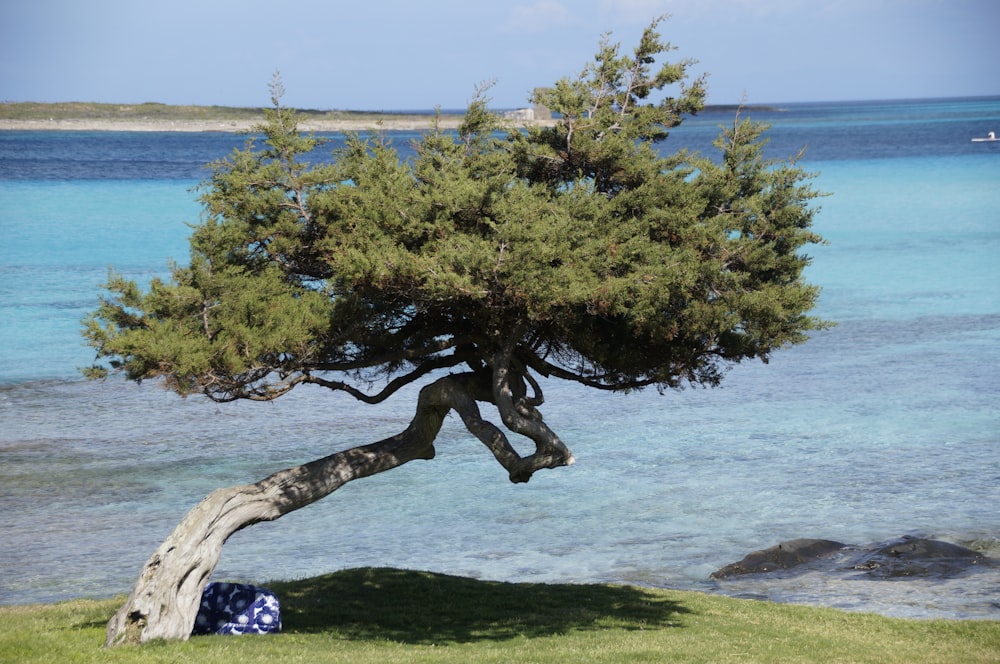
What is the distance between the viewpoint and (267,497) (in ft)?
41.7

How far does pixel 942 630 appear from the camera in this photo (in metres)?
14.7

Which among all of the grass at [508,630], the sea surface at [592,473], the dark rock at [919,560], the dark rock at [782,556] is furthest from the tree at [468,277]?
the dark rock at [919,560]

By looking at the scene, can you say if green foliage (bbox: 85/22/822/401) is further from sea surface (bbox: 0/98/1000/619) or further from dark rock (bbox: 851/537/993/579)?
dark rock (bbox: 851/537/993/579)

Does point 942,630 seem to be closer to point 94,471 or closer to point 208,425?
point 94,471

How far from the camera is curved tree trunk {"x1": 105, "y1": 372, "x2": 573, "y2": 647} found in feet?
39.0

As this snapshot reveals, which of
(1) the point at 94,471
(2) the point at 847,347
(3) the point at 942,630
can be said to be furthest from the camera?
(2) the point at 847,347

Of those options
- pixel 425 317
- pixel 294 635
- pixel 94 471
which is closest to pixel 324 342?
pixel 425 317

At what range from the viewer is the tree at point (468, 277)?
1138 cm

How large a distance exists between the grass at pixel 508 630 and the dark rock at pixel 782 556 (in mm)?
2097

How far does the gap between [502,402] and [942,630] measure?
6.77 m

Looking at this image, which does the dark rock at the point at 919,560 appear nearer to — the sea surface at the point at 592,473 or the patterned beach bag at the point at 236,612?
the sea surface at the point at 592,473

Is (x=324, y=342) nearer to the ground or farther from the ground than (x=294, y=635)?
farther from the ground

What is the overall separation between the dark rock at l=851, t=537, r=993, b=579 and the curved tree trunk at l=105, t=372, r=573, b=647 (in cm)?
845

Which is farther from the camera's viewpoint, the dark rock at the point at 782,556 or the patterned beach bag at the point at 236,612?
the dark rock at the point at 782,556
